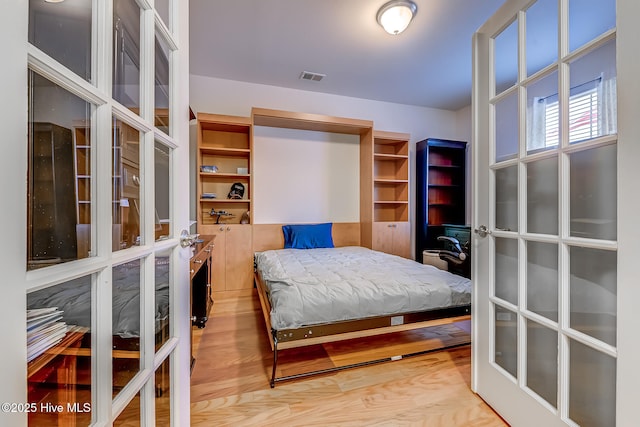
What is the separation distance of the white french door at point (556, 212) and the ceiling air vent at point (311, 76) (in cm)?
214

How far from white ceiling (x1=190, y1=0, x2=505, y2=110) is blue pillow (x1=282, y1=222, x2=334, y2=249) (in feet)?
6.34

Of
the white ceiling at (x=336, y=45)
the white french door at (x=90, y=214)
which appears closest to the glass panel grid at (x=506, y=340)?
the white french door at (x=90, y=214)

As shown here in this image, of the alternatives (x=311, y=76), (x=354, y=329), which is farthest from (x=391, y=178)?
(x=354, y=329)

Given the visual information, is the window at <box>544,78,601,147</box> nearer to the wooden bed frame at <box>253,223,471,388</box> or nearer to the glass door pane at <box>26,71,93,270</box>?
the wooden bed frame at <box>253,223,471,388</box>

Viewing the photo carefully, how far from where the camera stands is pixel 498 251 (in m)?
1.37

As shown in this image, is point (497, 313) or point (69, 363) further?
point (497, 313)

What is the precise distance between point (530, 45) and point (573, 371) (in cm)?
137

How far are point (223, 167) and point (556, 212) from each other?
329 cm

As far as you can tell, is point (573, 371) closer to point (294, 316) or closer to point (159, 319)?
point (294, 316)

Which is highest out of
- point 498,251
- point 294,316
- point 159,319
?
point 498,251

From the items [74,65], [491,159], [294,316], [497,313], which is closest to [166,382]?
[294,316]

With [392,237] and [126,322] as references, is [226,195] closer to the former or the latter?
[392,237]

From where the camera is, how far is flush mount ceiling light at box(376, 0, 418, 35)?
2.07 metres

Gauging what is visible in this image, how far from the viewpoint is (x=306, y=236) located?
3465 mm
